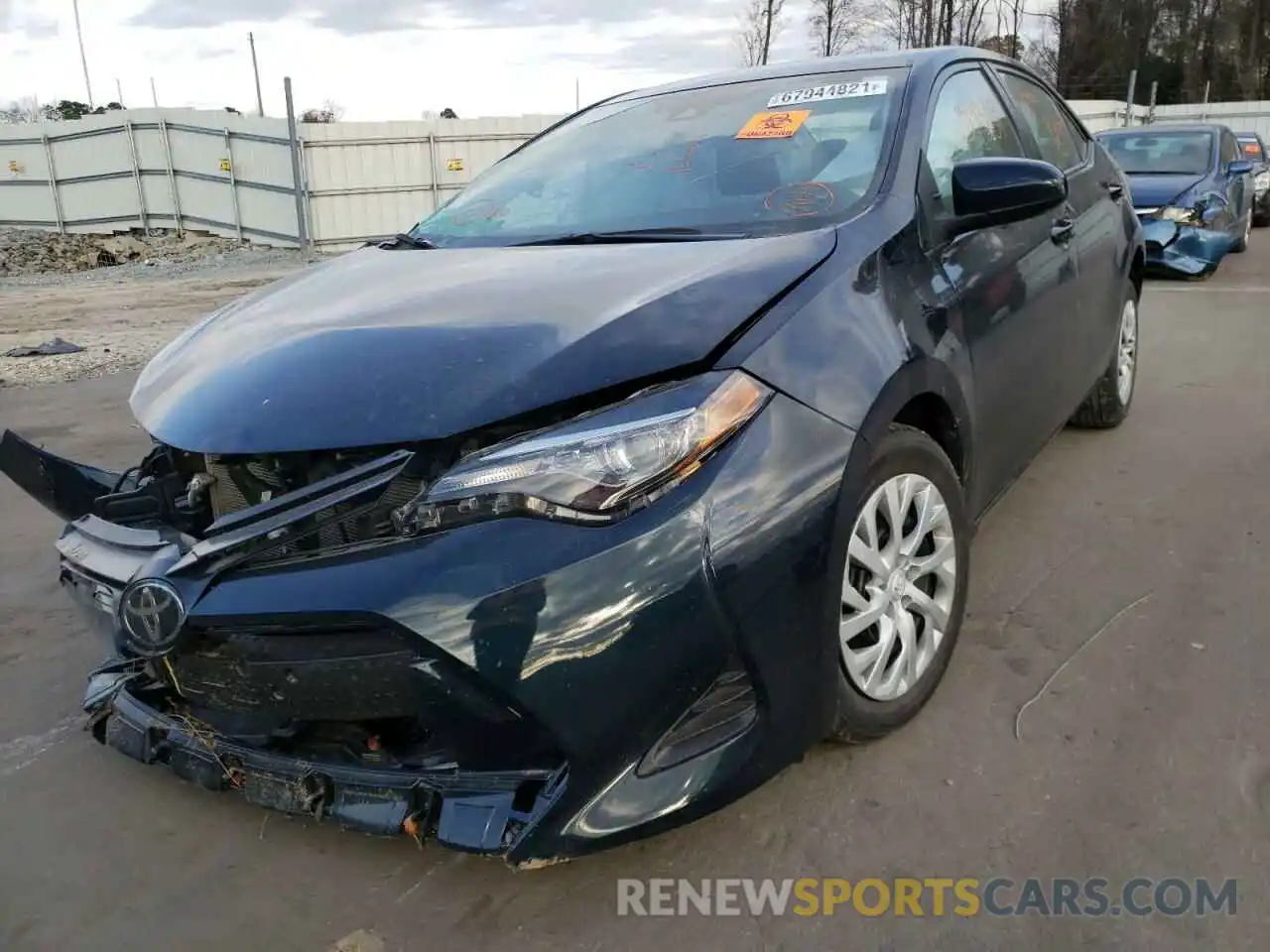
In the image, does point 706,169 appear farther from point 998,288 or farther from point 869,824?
point 869,824

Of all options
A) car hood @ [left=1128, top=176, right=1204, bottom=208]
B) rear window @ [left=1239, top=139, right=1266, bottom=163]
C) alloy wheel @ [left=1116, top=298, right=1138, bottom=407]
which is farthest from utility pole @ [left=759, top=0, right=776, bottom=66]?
alloy wheel @ [left=1116, top=298, right=1138, bottom=407]

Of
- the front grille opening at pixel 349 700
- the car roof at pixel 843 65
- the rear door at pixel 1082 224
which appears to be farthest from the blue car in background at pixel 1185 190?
the front grille opening at pixel 349 700

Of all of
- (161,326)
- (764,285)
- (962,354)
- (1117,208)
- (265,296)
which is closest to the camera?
(764,285)

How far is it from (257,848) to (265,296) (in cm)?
148

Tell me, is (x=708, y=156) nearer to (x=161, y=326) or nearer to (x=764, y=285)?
(x=764, y=285)

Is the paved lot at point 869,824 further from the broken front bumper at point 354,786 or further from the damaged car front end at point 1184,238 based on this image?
the damaged car front end at point 1184,238

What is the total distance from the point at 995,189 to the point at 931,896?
1748 millimetres

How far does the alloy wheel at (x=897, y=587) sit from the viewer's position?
2191mm

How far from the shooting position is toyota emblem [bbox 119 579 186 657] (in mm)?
1890

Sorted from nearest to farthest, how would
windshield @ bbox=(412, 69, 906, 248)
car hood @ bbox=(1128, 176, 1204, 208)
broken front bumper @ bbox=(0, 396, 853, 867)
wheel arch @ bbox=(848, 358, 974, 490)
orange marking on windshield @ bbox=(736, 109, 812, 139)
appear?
broken front bumper @ bbox=(0, 396, 853, 867) → wheel arch @ bbox=(848, 358, 974, 490) → windshield @ bbox=(412, 69, 906, 248) → orange marking on windshield @ bbox=(736, 109, 812, 139) → car hood @ bbox=(1128, 176, 1204, 208)

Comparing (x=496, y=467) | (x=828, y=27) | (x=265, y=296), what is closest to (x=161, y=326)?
(x=265, y=296)

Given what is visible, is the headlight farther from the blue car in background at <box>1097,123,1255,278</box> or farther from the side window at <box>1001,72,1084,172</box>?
the blue car in background at <box>1097,123,1255,278</box>

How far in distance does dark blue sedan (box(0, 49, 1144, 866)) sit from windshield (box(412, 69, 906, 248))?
0.09ft

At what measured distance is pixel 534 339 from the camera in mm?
1983
